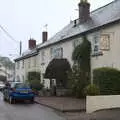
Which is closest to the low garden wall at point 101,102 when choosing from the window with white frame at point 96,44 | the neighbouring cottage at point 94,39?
the neighbouring cottage at point 94,39

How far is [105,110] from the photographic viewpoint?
17125 millimetres

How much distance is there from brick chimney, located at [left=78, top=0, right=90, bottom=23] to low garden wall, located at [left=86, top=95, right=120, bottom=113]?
17.9m

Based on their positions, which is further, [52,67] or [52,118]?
[52,67]

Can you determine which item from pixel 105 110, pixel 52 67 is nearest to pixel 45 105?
pixel 105 110

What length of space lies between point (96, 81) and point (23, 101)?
21.8 ft

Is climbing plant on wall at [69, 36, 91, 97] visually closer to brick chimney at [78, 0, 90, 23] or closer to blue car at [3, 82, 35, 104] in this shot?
blue car at [3, 82, 35, 104]

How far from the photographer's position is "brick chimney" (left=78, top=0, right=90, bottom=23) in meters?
34.9

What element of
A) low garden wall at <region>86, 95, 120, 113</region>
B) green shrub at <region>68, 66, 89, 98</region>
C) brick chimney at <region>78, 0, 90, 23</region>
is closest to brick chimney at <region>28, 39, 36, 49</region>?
brick chimney at <region>78, 0, 90, 23</region>

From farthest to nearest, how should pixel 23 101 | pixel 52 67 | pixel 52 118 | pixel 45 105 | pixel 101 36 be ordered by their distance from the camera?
pixel 52 67, pixel 23 101, pixel 101 36, pixel 45 105, pixel 52 118

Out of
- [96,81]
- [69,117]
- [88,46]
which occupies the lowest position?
[69,117]

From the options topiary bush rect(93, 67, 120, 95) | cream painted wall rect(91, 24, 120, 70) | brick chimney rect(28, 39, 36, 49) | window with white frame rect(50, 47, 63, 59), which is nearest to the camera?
topiary bush rect(93, 67, 120, 95)

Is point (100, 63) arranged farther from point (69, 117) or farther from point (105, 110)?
point (69, 117)

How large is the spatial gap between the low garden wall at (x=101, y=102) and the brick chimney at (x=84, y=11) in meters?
17.9

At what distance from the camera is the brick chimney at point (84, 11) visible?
34906 millimetres
